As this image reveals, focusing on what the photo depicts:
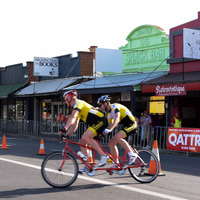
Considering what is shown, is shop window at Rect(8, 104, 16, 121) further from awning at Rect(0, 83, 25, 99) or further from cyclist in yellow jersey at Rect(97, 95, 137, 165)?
cyclist in yellow jersey at Rect(97, 95, 137, 165)

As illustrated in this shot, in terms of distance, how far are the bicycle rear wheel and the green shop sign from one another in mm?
13507

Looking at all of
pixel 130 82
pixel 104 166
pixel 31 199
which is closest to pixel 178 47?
pixel 130 82

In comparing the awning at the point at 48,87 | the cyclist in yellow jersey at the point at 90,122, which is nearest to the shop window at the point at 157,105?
the awning at the point at 48,87

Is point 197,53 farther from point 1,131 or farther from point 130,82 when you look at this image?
point 1,131

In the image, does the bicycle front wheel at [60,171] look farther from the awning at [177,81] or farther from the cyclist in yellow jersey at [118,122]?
the awning at [177,81]

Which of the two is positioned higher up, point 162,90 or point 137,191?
point 162,90

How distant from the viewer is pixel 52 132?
925 inches

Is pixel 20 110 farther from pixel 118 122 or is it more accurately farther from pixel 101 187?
pixel 101 187

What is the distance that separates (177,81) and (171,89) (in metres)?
0.42

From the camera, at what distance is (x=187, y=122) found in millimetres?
21250

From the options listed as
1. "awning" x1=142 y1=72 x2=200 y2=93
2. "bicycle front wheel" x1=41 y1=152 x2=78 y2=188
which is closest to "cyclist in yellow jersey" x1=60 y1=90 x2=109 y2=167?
"bicycle front wheel" x1=41 y1=152 x2=78 y2=188

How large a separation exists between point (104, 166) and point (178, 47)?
13584mm

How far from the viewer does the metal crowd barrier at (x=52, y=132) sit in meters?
17.3

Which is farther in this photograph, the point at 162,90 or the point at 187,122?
the point at 187,122
